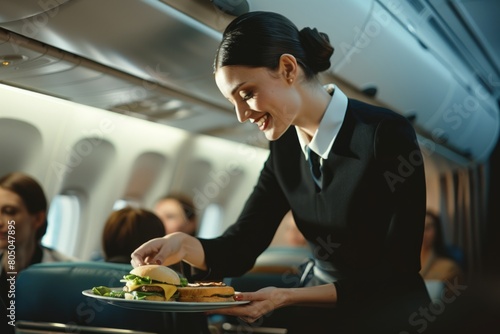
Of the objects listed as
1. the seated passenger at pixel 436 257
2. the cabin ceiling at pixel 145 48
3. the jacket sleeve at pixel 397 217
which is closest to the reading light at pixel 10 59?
the cabin ceiling at pixel 145 48

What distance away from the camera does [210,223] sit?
507 cm

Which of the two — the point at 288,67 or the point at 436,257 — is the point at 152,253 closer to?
the point at 288,67

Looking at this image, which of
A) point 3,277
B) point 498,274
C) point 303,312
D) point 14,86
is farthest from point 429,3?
point 498,274

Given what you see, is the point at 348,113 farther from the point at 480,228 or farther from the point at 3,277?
the point at 480,228

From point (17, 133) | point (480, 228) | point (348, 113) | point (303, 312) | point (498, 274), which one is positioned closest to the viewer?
point (348, 113)

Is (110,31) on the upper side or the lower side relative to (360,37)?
lower

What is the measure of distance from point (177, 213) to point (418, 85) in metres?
2.36

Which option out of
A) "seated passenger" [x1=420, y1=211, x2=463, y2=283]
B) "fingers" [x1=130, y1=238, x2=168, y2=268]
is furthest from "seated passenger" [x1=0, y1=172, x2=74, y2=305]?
"seated passenger" [x1=420, y1=211, x2=463, y2=283]

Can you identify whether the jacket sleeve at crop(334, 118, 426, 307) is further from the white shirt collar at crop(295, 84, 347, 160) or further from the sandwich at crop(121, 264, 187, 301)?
the sandwich at crop(121, 264, 187, 301)

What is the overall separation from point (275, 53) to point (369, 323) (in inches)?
31.3

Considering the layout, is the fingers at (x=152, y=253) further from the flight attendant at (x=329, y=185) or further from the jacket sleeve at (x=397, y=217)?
the jacket sleeve at (x=397, y=217)

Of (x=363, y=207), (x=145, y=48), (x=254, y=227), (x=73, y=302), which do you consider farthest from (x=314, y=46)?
(x=73, y=302)

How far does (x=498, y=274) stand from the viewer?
17.9 ft

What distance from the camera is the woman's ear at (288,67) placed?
171cm
